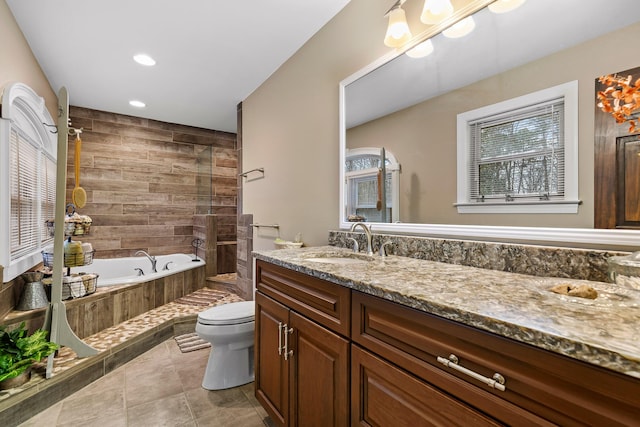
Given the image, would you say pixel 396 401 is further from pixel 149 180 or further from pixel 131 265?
pixel 149 180

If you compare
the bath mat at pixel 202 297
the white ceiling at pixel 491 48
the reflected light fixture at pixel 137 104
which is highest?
the reflected light fixture at pixel 137 104

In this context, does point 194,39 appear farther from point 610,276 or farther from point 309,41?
point 610,276

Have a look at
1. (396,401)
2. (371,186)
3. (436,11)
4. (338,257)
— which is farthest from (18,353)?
(436,11)

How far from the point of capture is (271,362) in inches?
61.1

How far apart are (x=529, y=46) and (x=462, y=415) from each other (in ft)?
4.11

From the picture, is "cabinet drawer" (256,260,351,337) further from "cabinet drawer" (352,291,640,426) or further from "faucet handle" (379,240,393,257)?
"faucet handle" (379,240,393,257)

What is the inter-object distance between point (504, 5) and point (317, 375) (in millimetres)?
1630

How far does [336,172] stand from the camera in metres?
2.10

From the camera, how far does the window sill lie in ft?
3.49

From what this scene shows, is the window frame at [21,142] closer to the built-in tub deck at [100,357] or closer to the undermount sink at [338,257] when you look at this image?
the built-in tub deck at [100,357]

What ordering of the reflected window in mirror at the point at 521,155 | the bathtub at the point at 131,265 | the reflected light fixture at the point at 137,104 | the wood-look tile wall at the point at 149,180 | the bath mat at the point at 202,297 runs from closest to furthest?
the reflected window in mirror at the point at 521,155 < the bath mat at the point at 202,297 < the reflected light fixture at the point at 137,104 < the bathtub at the point at 131,265 < the wood-look tile wall at the point at 149,180

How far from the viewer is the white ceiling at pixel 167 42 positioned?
6.62 ft

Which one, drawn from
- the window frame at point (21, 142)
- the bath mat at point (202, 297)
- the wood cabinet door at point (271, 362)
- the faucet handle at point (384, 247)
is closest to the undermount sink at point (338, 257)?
the faucet handle at point (384, 247)

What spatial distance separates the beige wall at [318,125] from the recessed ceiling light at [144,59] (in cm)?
98
